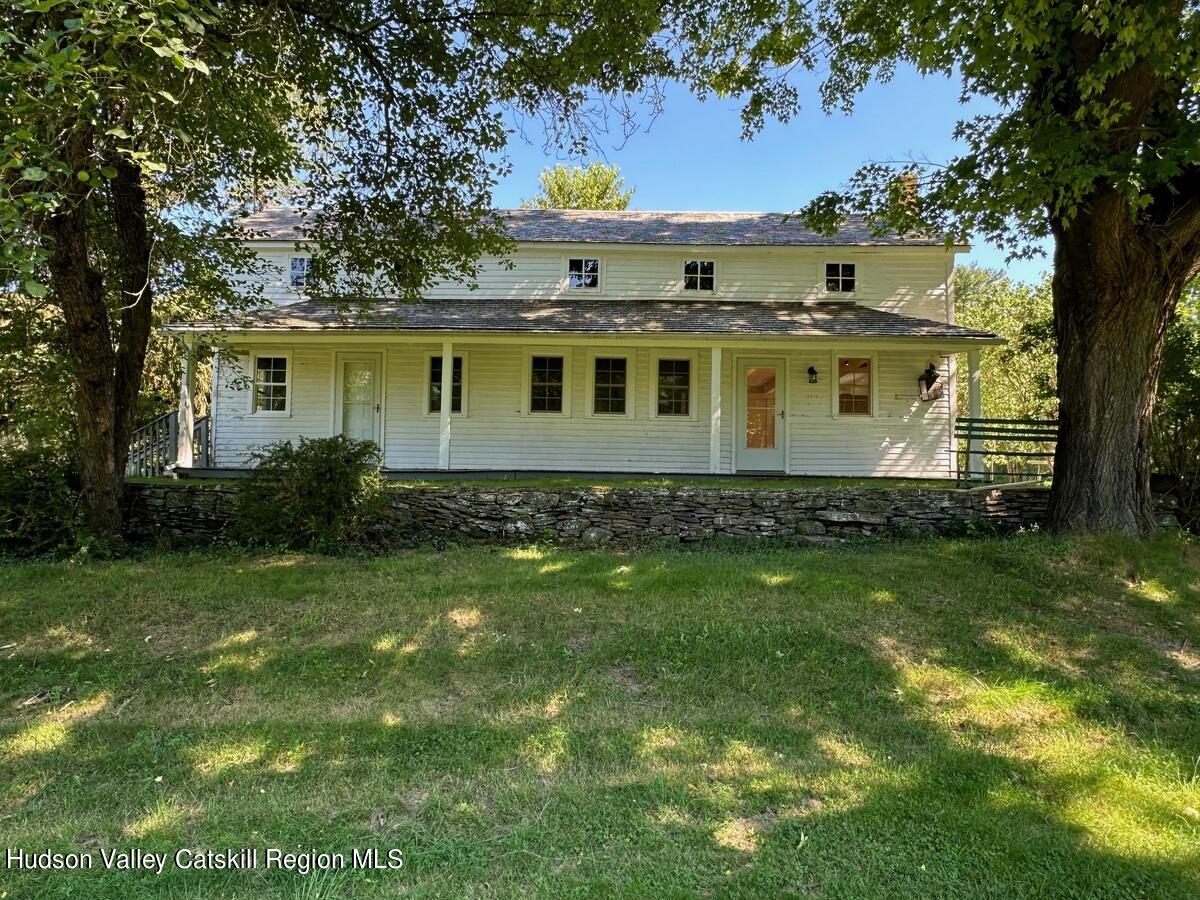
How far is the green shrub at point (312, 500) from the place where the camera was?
7.23 metres

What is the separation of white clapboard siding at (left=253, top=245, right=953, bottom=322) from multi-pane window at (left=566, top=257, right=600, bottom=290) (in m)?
0.13

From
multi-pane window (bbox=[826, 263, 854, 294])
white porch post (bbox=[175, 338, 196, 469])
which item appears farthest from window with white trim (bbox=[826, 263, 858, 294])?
white porch post (bbox=[175, 338, 196, 469])

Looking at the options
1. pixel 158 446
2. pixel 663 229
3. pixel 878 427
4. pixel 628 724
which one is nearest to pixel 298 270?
pixel 158 446

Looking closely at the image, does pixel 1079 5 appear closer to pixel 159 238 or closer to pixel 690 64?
pixel 690 64

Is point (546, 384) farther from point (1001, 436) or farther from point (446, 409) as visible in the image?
point (1001, 436)

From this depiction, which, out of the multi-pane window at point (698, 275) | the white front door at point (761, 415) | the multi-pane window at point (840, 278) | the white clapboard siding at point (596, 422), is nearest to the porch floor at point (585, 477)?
the white front door at point (761, 415)

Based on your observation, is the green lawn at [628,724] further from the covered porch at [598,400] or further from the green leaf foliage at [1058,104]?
the covered porch at [598,400]

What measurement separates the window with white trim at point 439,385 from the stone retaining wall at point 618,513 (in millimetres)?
4557

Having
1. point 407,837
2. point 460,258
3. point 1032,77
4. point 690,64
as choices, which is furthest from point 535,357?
point 407,837

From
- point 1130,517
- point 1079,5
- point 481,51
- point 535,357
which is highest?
point 481,51

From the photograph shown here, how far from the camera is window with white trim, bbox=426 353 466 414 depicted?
1230 centimetres

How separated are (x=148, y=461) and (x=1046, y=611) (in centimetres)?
1372

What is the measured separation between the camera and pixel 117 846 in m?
2.52

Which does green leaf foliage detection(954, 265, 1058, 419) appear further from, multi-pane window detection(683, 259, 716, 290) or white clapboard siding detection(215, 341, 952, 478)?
multi-pane window detection(683, 259, 716, 290)
